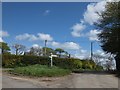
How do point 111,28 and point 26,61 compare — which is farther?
point 26,61

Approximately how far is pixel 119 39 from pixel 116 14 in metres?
2.77

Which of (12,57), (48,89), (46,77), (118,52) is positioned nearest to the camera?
(48,89)

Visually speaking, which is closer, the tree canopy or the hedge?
the tree canopy

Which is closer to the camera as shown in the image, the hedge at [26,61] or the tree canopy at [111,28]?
the tree canopy at [111,28]

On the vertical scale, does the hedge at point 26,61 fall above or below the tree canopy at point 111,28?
below

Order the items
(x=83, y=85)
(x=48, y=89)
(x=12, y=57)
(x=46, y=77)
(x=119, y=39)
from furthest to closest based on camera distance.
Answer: (x=12, y=57) < (x=119, y=39) < (x=46, y=77) < (x=83, y=85) < (x=48, y=89)

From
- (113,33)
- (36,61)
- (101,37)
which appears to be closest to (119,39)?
(113,33)

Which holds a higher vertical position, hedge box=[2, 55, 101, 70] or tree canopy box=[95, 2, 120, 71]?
tree canopy box=[95, 2, 120, 71]

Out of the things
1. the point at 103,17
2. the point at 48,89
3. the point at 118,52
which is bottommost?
the point at 48,89

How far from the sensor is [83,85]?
20938 millimetres

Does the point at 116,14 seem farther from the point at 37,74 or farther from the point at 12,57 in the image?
the point at 12,57

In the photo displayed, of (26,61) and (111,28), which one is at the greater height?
(111,28)

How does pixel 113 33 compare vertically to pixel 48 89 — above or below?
above

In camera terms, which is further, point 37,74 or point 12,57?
point 12,57
